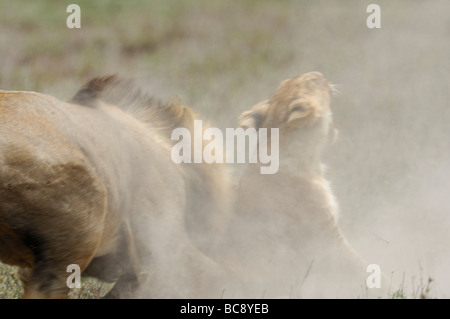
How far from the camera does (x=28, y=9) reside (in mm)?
16781

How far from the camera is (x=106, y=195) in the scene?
395 centimetres

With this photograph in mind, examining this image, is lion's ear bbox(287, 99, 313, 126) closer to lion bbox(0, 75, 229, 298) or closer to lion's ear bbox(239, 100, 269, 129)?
lion's ear bbox(239, 100, 269, 129)

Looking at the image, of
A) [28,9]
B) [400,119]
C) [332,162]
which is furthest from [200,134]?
[28,9]

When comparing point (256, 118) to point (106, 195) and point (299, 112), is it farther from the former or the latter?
point (106, 195)

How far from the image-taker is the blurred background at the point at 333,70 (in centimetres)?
676

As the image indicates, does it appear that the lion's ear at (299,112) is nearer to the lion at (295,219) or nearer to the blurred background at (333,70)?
the lion at (295,219)

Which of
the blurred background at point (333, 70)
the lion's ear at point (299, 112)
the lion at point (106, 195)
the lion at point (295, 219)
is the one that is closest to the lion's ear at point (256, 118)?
the lion at point (295, 219)

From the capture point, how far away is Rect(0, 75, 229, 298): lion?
3.57 m

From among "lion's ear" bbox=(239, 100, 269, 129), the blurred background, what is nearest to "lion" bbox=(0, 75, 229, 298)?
"lion's ear" bbox=(239, 100, 269, 129)

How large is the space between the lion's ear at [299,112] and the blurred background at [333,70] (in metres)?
1.18

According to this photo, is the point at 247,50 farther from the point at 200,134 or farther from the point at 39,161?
the point at 39,161

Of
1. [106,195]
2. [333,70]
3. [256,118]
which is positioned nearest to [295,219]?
[256,118]

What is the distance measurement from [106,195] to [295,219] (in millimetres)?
1404
